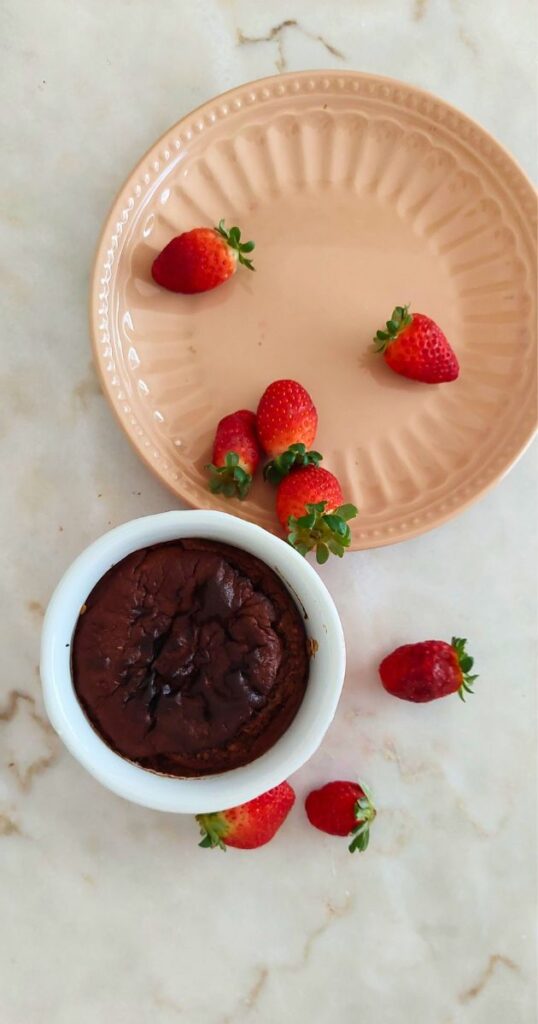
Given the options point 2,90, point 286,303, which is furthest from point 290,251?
point 2,90

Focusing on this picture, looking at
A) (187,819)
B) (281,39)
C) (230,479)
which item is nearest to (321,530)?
(230,479)

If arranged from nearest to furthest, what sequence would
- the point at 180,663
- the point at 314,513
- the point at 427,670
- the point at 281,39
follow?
1. the point at 180,663
2. the point at 314,513
3. the point at 427,670
4. the point at 281,39

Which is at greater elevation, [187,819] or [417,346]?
[417,346]

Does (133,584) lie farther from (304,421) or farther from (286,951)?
(286,951)

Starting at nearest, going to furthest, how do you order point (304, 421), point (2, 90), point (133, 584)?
1. point (133, 584)
2. point (304, 421)
3. point (2, 90)

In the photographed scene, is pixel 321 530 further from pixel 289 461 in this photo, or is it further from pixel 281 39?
pixel 281 39

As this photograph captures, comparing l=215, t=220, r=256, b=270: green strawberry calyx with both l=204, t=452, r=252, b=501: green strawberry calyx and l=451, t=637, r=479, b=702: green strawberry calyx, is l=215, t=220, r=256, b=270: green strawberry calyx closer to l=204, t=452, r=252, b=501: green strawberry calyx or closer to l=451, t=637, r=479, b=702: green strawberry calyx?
l=204, t=452, r=252, b=501: green strawberry calyx

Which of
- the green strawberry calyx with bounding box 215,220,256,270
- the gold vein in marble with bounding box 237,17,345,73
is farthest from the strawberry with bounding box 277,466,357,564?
the gold vein in marble with bounding box 237,17,345,73
